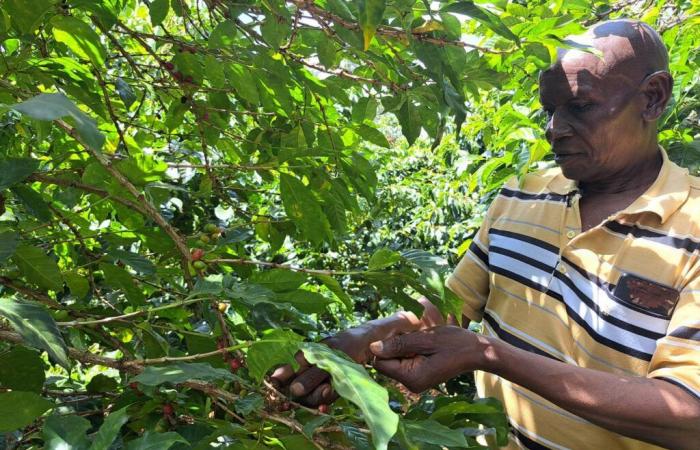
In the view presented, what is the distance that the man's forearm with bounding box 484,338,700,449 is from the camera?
4.83 ft

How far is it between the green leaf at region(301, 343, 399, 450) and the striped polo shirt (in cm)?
87

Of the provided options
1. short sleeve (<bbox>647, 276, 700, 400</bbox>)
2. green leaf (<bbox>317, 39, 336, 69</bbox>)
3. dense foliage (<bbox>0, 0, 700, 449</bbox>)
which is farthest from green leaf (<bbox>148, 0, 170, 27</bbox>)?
short sleeve (<bbox>647, 276, 700, 400</bbox>)

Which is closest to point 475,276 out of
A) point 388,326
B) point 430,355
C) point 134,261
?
point 388,326

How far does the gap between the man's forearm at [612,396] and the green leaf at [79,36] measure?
1066 mm

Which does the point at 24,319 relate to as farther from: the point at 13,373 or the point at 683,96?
the point at 683,96

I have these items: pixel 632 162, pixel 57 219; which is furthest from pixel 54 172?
pixel 632 162

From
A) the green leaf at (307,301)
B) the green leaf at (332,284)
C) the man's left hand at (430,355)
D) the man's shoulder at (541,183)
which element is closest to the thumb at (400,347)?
the man's left hand at (430,355)

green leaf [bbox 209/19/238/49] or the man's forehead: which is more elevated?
green leaf [bbox 209/19/238/49]

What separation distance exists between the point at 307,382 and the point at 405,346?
27cm

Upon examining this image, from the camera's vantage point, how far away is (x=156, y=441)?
0.92 m

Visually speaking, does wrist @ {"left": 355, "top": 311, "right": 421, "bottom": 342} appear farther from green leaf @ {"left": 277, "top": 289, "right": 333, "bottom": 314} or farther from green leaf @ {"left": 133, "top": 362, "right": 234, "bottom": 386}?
green leaf @ {"left": 133, "top": 362, "right": 234, "bottom": 386}

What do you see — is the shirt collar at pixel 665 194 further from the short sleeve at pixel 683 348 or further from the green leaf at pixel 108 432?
the green leaf at pixel 108 432

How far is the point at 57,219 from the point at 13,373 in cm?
58

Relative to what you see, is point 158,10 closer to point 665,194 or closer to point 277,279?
point 277,279
